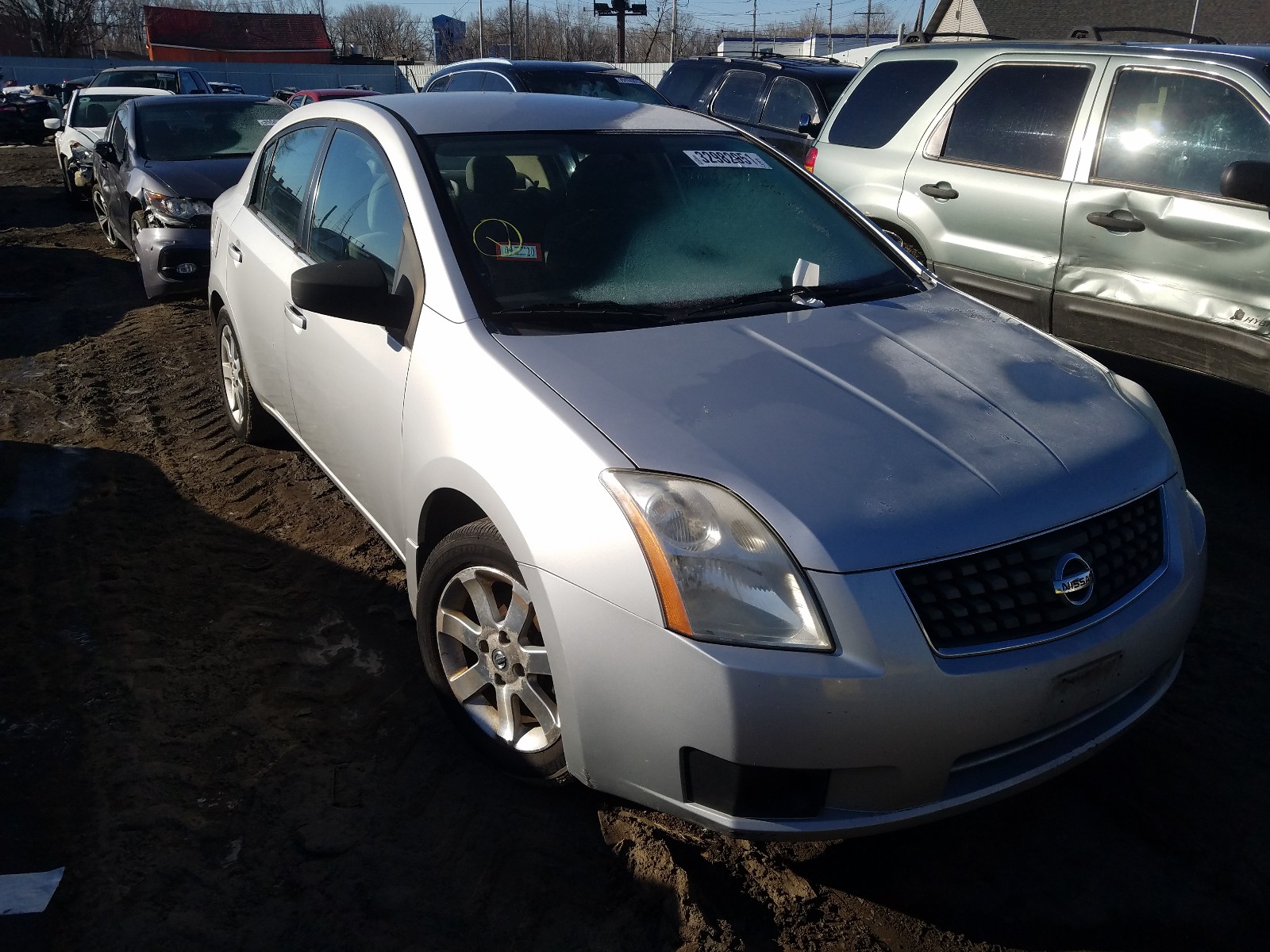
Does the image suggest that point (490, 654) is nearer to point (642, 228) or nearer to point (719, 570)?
point (719, 570)

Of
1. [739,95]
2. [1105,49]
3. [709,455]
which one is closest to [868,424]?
[709,455]

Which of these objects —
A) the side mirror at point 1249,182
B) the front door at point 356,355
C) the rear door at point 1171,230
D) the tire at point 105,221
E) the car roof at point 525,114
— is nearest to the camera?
the front door at point 356,355

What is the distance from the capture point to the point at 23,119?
27.0m

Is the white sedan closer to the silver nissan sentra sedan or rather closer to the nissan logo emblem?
the silver nissan sentra sedan

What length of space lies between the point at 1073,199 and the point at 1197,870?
12.3 feet

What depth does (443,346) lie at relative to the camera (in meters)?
2.84

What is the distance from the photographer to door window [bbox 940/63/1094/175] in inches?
217

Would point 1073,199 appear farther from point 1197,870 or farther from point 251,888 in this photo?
point 251,888

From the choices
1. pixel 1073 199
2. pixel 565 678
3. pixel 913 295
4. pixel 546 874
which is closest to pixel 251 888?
pixel 546 874

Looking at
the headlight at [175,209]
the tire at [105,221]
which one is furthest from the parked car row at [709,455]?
the tire at [105,221]

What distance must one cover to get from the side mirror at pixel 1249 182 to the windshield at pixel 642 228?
1922mm

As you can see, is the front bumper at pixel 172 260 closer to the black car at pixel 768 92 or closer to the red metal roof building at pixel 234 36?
the black car at pixel 768 92

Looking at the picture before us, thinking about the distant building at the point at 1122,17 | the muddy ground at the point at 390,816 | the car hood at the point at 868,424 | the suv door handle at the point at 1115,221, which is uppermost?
the distant building at the point at 1122,17

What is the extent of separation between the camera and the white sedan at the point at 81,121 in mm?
13492
